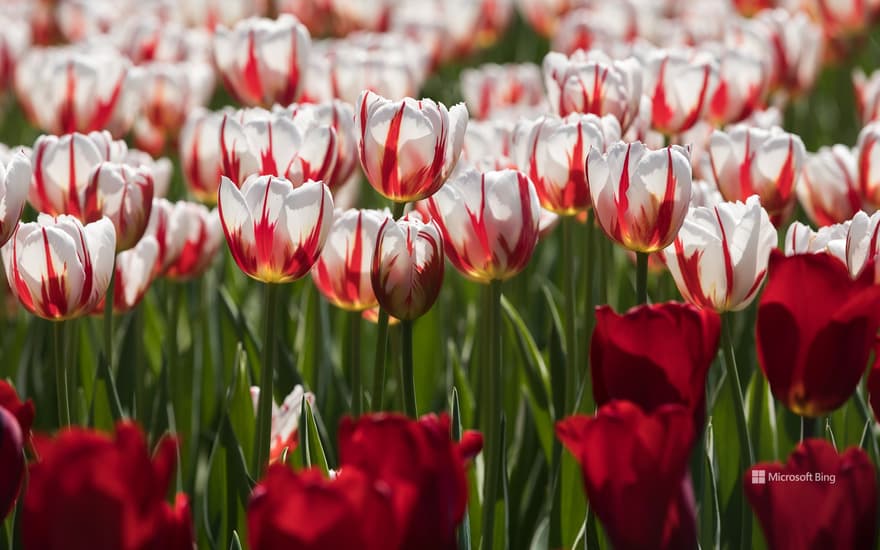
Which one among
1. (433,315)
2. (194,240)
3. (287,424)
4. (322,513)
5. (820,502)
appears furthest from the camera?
(433,315)

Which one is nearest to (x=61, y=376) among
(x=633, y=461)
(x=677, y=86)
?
(x=633, y=461)

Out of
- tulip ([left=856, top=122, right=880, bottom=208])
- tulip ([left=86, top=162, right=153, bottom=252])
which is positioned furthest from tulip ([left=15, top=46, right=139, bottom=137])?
tulip ([left=856, top=122, right=880, bottom=208])

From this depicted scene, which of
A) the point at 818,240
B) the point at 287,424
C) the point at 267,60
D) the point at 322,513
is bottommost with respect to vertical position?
the point at 287,424

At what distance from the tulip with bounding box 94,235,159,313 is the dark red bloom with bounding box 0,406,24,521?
2.89 ft

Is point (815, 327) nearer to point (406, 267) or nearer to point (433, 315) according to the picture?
point (406, 267)

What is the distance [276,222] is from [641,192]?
0.43 metres

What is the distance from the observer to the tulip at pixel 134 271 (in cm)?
195

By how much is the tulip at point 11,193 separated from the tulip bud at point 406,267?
442 millimetres

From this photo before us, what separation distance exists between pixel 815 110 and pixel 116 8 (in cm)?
239

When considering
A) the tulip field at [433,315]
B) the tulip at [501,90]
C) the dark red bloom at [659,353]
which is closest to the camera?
the tulip field at [433,315]

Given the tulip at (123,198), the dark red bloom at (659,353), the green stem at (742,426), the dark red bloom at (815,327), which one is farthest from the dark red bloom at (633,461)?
the tulip at (123,198)

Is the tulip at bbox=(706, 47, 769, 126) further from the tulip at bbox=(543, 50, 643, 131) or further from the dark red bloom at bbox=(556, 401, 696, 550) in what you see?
the dark red bloom at bbox=(556, 401, 696, 550)

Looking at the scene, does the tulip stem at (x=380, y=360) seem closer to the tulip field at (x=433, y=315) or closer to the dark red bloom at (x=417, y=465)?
the tulip field at (x=433, y=315)

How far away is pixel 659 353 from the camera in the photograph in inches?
45.2
